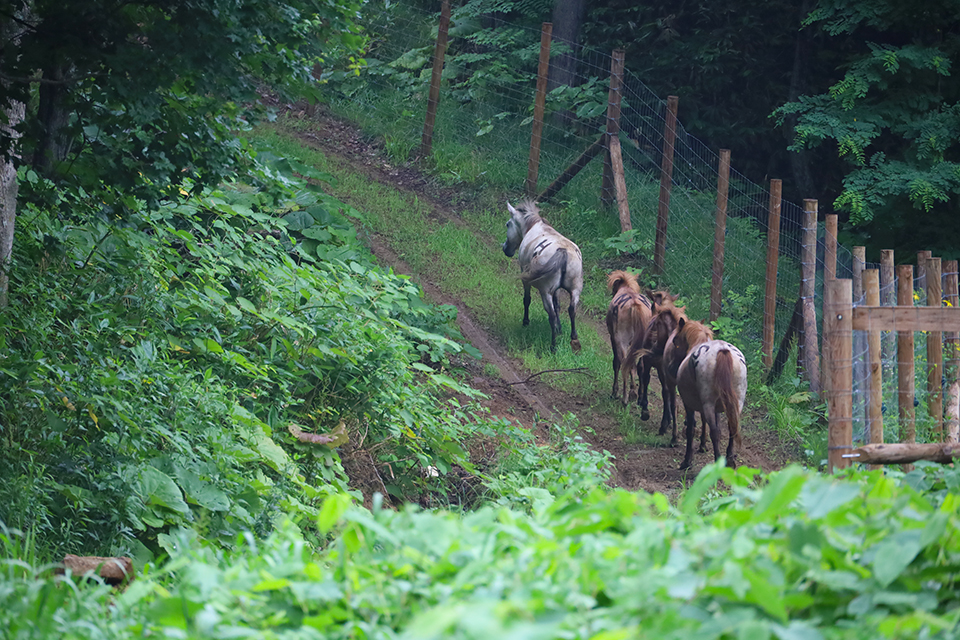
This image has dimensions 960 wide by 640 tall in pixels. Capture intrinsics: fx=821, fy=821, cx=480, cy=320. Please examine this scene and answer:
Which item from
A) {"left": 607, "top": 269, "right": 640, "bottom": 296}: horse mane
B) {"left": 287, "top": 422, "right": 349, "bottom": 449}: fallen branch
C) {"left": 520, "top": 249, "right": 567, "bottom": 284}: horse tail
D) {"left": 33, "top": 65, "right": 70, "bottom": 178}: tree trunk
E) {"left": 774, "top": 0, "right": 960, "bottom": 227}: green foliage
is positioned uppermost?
{"left": 774, "top": 0, "right": 960, "bottom": 227}: green foliage

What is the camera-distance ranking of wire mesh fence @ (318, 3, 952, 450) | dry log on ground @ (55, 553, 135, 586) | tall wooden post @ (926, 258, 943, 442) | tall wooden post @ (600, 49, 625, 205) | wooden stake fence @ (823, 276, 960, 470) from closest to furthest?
dry log on ground @ (55, 553, 135, 586) → wooden stake fence @ (823, 276, 960, 470) → tall wooden post @ (926, 258, 943, 442) → wire mesh fence @ (318, 3, 952, 450) → tall wooden post @ (600, 49, 625, 205)

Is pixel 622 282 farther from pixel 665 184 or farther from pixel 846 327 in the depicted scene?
pixel 846 327

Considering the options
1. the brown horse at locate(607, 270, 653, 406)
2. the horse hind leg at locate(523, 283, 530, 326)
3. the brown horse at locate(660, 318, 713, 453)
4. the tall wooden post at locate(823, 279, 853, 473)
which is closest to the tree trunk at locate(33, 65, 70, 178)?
the tall wooden post at locate(823, 279, 853, 473)

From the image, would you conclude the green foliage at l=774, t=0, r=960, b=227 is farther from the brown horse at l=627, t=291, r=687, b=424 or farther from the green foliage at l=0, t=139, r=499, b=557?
the green foliage at l=0, t=139, r=499, b=557

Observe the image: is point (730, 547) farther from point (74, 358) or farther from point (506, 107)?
point (506, 107)

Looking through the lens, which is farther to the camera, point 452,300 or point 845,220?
point 845,220

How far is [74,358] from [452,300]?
618 cm

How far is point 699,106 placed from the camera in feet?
52.0

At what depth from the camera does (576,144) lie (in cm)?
1498

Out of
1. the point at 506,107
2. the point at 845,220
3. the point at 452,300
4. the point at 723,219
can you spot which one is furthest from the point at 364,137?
the point at 845,220

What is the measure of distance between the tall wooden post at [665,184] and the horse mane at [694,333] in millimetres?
3871

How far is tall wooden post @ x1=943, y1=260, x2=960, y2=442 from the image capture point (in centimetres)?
671

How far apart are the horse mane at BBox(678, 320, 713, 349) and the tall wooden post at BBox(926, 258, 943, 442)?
1865 millimetres

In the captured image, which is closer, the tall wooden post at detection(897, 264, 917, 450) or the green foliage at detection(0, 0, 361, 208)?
the green foliage at detection(0, 0, 361, 208)
